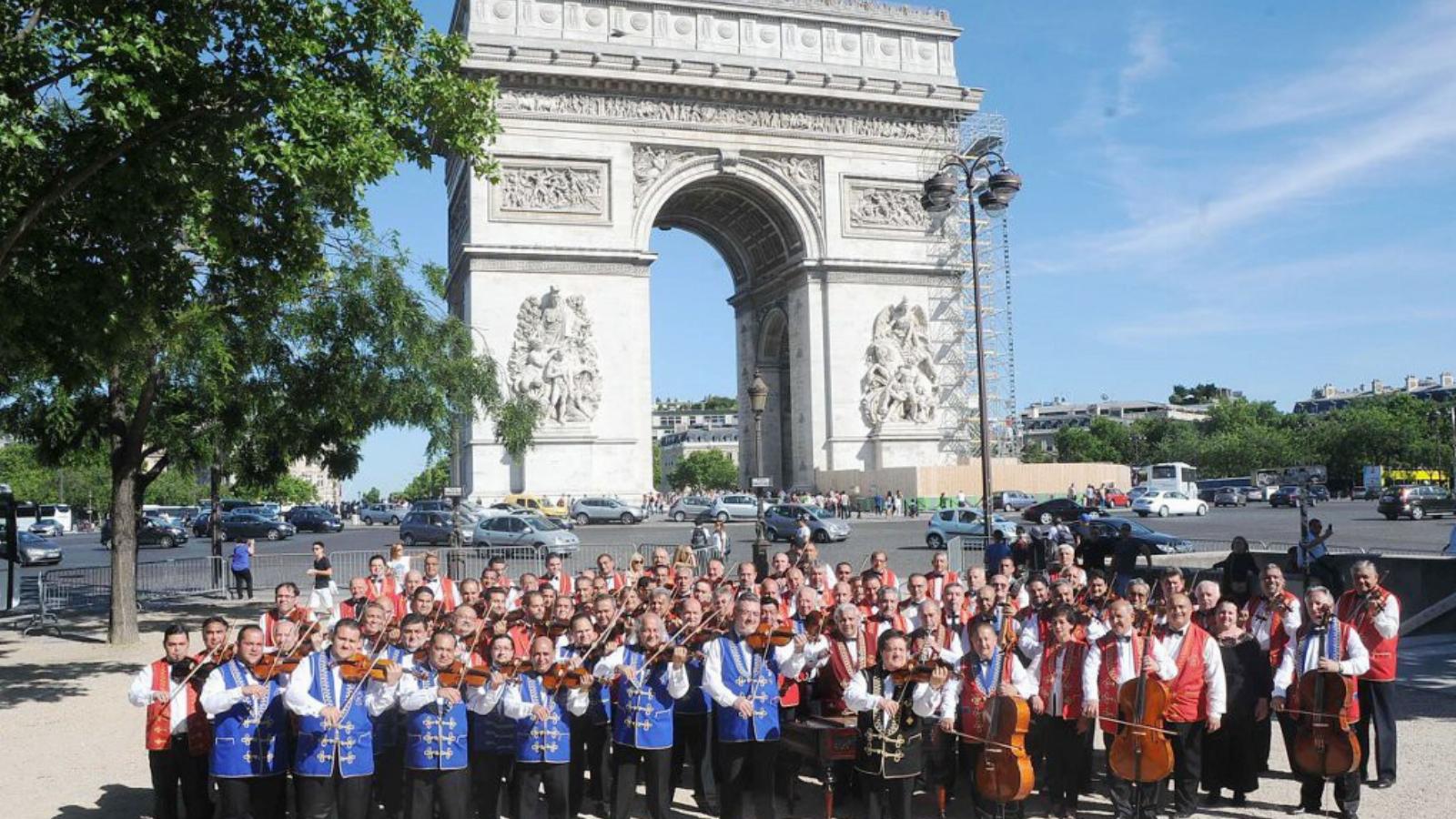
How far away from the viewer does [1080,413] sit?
170 m

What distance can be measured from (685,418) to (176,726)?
17931 cm

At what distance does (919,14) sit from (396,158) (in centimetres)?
3368

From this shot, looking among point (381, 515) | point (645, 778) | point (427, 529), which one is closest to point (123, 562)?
point (645, 778)

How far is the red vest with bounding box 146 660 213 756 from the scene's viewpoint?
745 cm

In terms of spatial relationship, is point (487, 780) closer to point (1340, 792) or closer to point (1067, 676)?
point (1067, 676)

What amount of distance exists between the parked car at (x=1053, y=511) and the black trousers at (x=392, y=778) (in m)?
31.6

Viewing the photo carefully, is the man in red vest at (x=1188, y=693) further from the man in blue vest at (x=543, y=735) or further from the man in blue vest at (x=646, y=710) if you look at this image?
the man in blue vest at (x=543, y=735)

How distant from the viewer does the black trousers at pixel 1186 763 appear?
7805 mm

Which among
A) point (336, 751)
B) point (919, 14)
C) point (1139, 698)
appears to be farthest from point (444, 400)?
point (919, 14)

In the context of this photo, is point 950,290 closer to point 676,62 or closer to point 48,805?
point 676,62

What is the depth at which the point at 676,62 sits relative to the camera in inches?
1469

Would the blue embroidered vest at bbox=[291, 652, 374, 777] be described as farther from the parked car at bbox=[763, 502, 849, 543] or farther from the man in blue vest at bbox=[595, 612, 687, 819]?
the parked car at bbox=[763, 502, 849, 543]

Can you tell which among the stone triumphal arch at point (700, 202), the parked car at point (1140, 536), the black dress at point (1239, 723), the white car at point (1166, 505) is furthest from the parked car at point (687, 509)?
the black dress at point (1239, 723)

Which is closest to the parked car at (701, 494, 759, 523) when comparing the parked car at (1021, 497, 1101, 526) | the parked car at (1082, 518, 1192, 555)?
the parked car at (1021, 497, 1101, 526)
